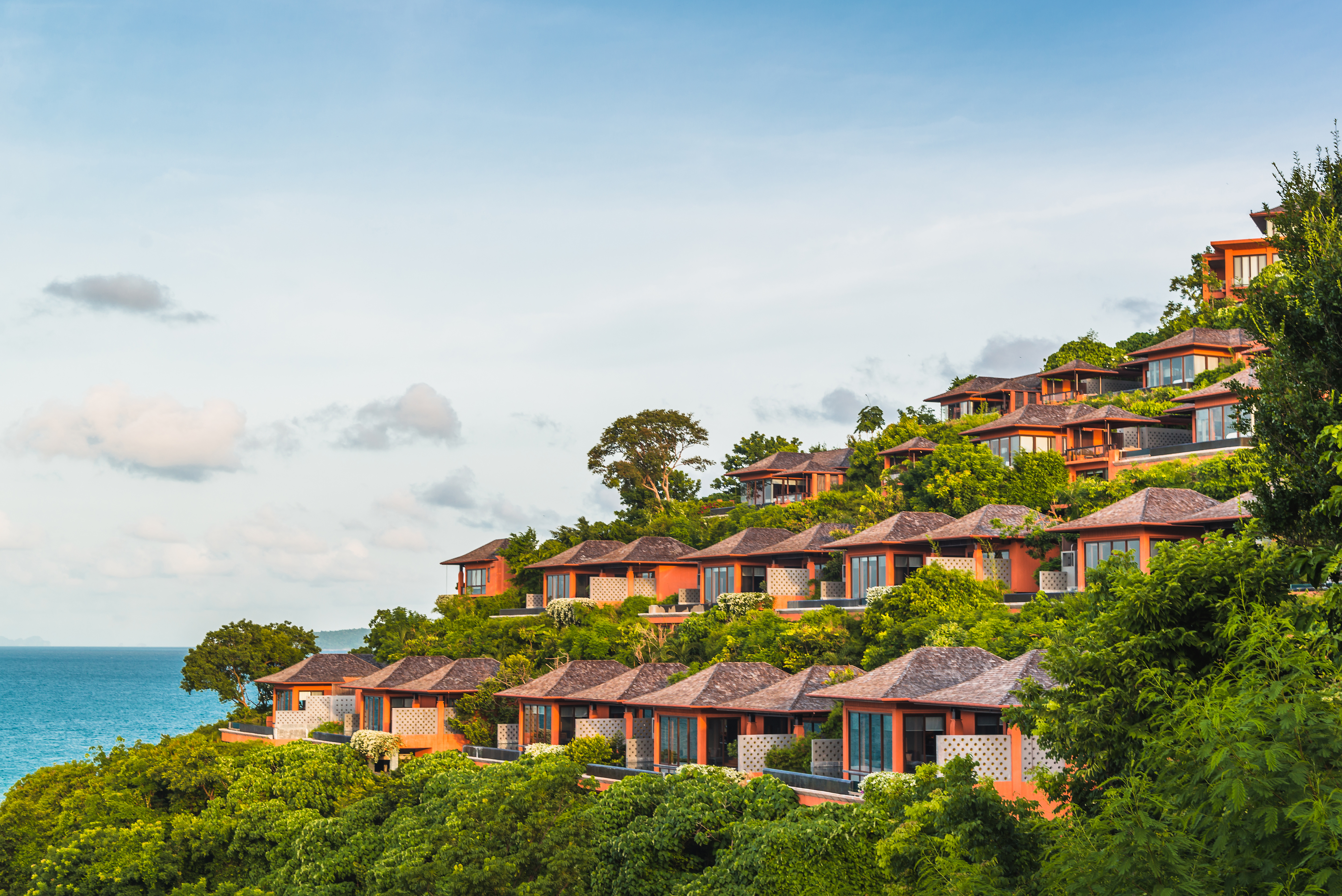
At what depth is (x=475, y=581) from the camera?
74938 mm

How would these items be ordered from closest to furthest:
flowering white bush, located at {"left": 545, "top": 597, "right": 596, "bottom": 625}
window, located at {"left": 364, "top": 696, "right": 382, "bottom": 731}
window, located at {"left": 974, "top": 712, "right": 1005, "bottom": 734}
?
window, located at {"left": 974, "top": 712, "right": 1005, "bottom": 734}, window, located at {"left": 364, "top": 696, "right": 382, "bottom": 731}, flowering white bush, located at {"left": 545, "top": 597, "right": 596, "bottom": 625}

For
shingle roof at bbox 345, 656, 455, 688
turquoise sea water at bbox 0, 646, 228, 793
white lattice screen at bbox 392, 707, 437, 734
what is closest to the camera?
white lattice screen at bbox 392, 707, 437, 734

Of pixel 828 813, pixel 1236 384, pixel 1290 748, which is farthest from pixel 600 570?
pixel 1290 748

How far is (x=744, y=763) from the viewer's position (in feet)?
106

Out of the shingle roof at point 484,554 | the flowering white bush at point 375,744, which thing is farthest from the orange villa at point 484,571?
the flowering white bush at point 375,744

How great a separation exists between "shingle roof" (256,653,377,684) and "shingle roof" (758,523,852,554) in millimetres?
20190

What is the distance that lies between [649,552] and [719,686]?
25.3 m

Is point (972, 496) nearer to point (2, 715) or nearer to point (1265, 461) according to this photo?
Result: point (1265, 461)

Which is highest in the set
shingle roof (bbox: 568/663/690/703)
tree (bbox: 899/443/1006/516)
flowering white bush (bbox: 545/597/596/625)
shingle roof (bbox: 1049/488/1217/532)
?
tree (bbox: 899/443/1006/516)

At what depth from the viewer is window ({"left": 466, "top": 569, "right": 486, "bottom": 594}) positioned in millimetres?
74125

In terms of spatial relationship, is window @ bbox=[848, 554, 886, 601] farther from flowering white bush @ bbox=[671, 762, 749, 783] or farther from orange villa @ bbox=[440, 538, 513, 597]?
orange villa @ bbox=[440, 538, 513, 597]

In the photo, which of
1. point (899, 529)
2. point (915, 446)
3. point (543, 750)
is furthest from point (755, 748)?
point (915, 446)

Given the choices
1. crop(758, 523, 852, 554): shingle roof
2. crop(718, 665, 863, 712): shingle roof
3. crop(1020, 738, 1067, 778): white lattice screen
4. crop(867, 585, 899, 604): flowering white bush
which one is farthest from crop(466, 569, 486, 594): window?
crop(1020, 738, 1067, 778): white lattice screen

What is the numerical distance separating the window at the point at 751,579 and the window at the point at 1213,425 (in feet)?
63.4
